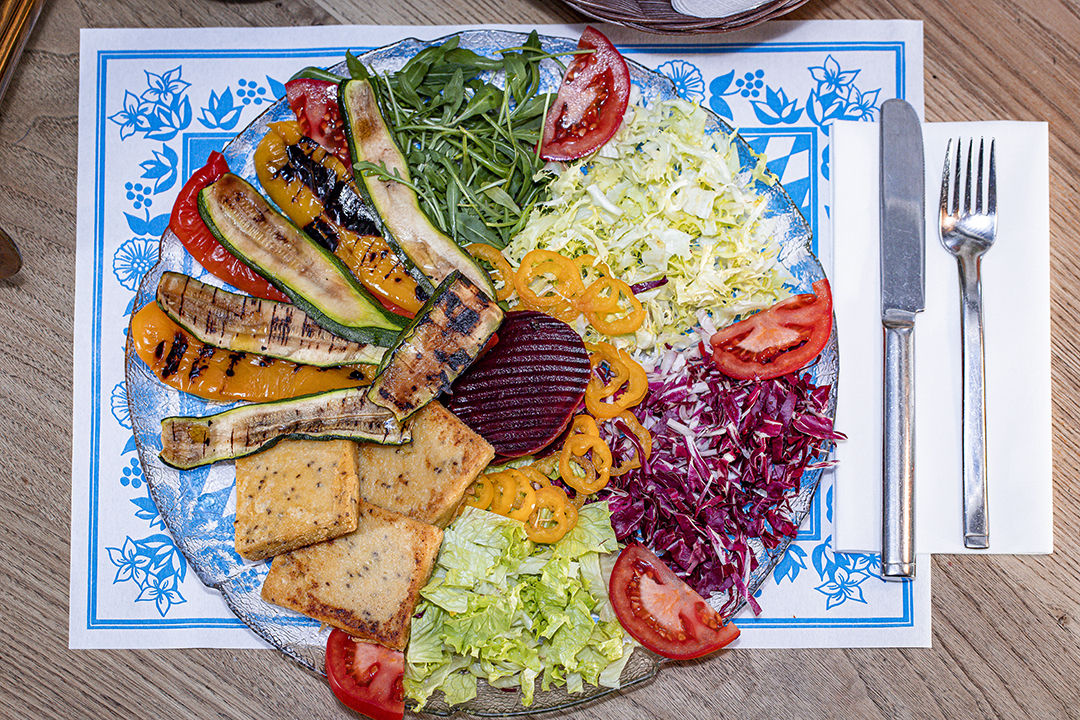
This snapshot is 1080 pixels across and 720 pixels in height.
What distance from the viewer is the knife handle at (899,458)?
111 inches

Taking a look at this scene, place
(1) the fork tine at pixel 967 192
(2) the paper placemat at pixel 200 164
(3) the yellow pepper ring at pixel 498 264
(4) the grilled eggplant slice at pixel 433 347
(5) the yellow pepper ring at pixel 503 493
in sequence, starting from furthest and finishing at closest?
1. (2) the paper placemat at pixel 200 164
2. (1) the fork tine at pixel 967 192
3. (3) the yellow pepper ring at pixel 498 264
4. (5) the yellow pepper ring at pixel 503 493
5. (4) the grilled eggplant slice at pixel 433 347

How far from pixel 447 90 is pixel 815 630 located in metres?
2.51

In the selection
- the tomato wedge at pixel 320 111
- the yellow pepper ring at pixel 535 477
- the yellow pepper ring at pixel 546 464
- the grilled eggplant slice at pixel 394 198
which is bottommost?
the yellow pepper ring at pixel 535 477

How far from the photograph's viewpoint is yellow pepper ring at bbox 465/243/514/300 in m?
2.81

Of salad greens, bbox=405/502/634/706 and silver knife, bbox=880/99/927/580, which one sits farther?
silver knife, bbox=880/99/927/580

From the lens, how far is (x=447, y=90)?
2.79 m

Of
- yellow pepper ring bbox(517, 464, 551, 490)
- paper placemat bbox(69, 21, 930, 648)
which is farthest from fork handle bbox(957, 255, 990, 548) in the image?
yellow pepper ring bbox(517, 464, 551, 490)

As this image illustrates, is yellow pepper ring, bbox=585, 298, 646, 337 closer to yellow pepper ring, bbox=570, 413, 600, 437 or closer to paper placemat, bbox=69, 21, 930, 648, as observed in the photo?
yellow pepper ring, bbox=570, 413, 600, 437

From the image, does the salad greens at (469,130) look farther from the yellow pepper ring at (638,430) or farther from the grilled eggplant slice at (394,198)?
the yellow pepper ring at (638,430)

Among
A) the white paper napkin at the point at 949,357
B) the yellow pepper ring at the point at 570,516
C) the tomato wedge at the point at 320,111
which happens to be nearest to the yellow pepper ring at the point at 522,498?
the yellow pepper ring at the point at 570,516

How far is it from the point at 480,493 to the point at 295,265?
105 centimetres

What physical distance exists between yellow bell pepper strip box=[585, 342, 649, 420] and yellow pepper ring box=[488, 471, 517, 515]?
39 cm

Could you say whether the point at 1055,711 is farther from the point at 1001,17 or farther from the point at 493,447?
the point at 1001,17

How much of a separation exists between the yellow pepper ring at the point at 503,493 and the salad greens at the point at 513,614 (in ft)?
0.15
